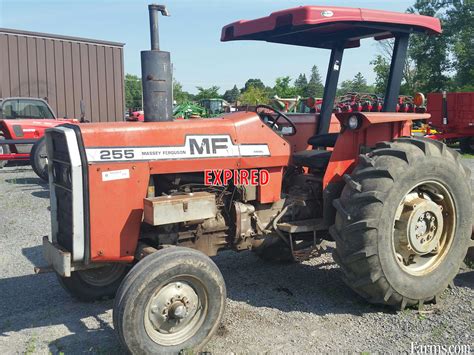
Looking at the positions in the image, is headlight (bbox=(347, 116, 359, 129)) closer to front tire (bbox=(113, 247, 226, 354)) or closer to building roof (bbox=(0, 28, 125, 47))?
front tire (bbox=(113, 247, 226, 354))

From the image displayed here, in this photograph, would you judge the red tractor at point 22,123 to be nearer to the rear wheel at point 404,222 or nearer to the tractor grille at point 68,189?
the tractor grille at point 68,189

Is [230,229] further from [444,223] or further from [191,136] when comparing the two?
[444,223]

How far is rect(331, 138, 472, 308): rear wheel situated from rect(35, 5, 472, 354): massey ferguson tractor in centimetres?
1

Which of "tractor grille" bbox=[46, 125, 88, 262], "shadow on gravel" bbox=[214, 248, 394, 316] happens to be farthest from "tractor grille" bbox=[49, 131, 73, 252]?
"shadow on gravel" bbox=[214, 248, 394, 316]

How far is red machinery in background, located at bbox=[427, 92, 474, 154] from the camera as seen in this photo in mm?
16719

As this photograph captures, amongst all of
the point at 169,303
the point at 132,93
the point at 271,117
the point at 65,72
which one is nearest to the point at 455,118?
the point at 65,72

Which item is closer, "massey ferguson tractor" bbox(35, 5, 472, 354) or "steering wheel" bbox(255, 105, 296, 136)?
"massey ferguson tractor" bbox(35, 5, 472, 354)

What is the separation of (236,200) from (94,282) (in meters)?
1.46

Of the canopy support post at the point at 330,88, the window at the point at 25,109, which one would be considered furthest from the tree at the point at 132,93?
the canopy support post at the point at 330,88

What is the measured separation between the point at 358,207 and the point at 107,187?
1.87 m

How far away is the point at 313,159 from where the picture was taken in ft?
14.1

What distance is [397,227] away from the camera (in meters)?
3.97

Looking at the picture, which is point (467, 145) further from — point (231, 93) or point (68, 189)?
point (231, 93)

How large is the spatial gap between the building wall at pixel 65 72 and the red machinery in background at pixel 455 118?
1174 centimetres
